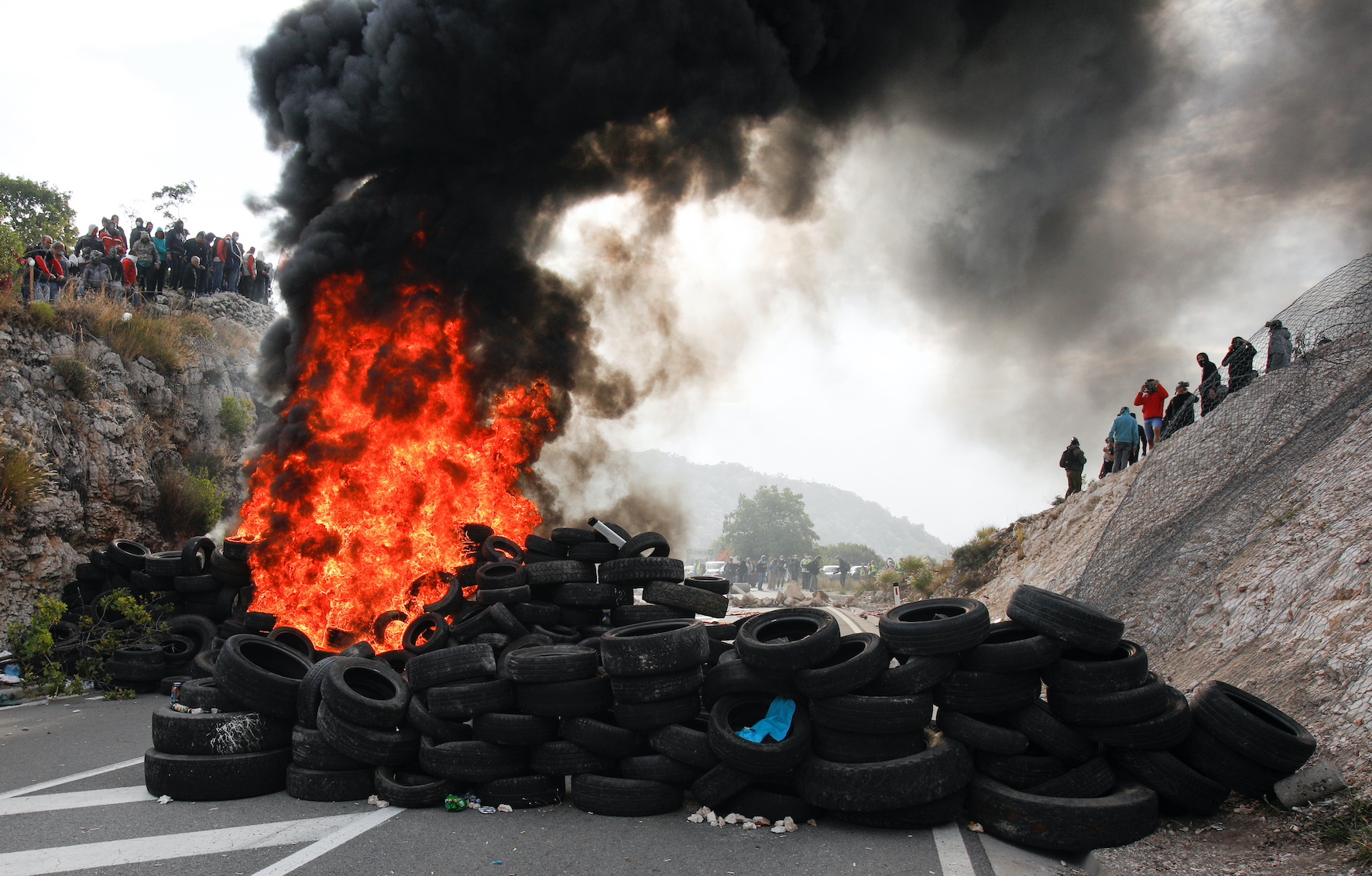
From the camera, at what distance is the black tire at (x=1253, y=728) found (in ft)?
16.1

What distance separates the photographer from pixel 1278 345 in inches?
476

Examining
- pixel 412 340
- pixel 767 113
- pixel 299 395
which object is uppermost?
pixel 767 113

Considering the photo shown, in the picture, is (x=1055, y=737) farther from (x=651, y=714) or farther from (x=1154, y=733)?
(x=651, y=714)

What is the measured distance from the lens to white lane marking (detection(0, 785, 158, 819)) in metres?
5.48

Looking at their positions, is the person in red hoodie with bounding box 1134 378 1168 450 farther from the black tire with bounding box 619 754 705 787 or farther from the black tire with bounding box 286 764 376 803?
the black tire with bounding box 286 764 376 803

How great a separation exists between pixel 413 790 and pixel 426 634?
14.8 feet

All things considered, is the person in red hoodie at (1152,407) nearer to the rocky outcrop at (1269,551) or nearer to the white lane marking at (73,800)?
the rocky outcrop at (1269,551)

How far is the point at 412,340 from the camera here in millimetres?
12594

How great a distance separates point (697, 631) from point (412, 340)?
8739 millimetres

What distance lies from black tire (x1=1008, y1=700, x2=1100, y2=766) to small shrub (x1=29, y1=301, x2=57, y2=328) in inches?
723

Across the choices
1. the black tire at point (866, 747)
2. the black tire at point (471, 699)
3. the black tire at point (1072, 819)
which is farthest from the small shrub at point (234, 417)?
the black tire at point (1072, 819)

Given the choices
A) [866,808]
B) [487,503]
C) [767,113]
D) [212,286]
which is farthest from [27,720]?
[212,286]

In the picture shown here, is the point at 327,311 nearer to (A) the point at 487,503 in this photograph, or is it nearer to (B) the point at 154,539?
(A) the point at 487,503

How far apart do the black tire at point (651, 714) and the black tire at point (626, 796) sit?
15.5 inches
